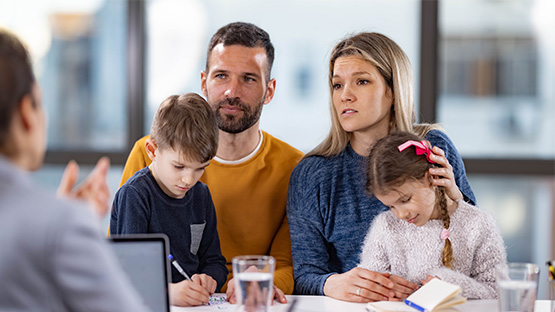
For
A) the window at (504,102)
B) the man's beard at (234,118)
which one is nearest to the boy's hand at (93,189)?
the man's beard at (234,118)

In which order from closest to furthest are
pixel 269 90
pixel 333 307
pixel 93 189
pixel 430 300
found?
pixel 93 189, pixel 430 300, pixel 333 307, pixel 269 90

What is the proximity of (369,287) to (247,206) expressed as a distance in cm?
63

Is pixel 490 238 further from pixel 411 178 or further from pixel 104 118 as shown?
pixel 104 118

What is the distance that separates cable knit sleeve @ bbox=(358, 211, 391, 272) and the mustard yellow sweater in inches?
13.9

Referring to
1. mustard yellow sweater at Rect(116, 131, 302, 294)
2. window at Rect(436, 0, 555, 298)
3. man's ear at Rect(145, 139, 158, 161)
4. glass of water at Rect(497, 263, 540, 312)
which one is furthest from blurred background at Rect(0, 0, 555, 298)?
glass of water at Rect(497, 263, 540, 312)


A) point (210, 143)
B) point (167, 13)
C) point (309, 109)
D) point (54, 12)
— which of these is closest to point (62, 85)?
point (54, 12)

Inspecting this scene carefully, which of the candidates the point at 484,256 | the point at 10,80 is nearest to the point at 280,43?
the point at 484,256

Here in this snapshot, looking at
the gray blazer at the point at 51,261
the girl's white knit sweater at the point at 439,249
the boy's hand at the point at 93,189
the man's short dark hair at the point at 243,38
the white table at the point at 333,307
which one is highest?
the man's short dark hair at the point at 243,38

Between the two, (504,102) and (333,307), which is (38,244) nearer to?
(333,307)

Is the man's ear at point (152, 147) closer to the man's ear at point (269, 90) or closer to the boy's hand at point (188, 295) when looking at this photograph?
the boy's hand at point (188, 295)

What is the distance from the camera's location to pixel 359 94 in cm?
188

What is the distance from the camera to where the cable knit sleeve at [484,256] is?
5.15ft

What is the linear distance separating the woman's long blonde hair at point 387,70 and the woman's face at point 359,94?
0.07 feet

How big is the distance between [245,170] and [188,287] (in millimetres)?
710
